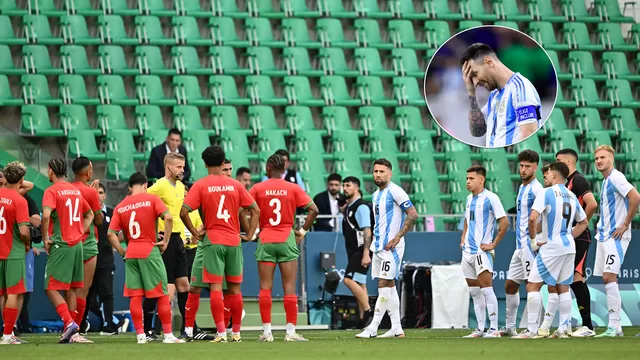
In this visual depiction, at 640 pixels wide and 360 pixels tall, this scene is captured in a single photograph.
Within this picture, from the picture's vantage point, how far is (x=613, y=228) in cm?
1177

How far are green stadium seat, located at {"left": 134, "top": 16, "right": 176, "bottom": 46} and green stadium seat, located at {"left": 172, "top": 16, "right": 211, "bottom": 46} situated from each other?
0.59ft

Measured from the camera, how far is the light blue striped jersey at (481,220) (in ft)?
39.4

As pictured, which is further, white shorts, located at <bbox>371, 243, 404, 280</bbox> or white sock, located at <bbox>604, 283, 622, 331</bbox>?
white shorts, located at <bbox>371, 243, 404, 280</bbox>

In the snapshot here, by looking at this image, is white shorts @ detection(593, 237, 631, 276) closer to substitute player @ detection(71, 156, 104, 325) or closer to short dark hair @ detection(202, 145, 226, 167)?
short dark hair @ detection(202, 145, 226, 167)

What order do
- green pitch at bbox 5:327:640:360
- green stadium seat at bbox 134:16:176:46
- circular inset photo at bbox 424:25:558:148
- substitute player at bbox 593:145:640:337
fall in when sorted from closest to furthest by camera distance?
green pitch at bbox 5:327:640:360 → circular inset photo at bbox 424:25:558:148 → substitute player at bbox 593:145:640:337 → green stadium seat at bbox 134:16:176:46

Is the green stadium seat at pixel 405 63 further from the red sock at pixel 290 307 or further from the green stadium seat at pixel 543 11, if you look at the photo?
the red sock at pixel 290 307

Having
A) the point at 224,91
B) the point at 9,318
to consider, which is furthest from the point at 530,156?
the point at 224,91

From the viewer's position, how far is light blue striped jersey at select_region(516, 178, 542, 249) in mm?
11891

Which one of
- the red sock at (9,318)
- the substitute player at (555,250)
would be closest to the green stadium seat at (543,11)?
the substitute player at (555,250)

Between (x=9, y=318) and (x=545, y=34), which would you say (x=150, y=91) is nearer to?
(x=545, y=34)

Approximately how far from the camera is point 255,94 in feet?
68.3

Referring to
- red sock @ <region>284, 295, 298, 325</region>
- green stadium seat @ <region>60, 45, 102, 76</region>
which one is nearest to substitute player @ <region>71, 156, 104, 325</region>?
red sock @ <region>284, 295, 298, 325</region>

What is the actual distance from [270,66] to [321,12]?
1.93m

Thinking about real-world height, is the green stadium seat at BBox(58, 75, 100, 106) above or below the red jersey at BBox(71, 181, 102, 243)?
above
